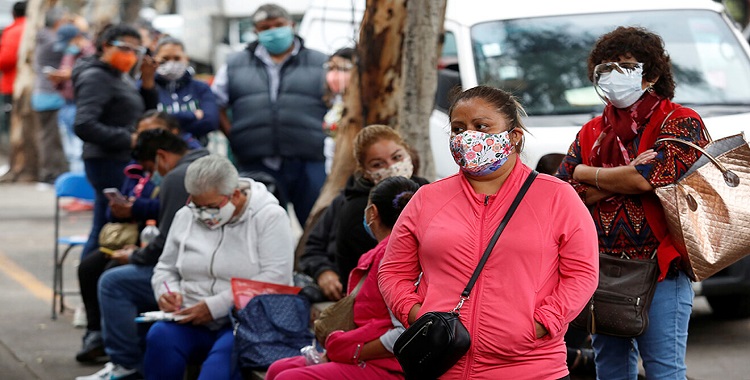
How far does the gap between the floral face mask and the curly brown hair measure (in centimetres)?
94

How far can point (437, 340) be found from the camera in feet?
12.6

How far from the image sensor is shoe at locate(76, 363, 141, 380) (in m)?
7.34

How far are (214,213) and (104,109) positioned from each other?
9.25 feet

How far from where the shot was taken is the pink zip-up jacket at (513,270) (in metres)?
3.94

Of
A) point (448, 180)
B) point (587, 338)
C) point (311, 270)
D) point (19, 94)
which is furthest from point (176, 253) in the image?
point (19, 94)

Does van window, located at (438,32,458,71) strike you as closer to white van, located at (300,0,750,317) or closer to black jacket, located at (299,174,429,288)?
white van, located at (300,0,750,317)

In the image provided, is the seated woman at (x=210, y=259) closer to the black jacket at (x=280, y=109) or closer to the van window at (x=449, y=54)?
the black jacket at (x=280, y=109)

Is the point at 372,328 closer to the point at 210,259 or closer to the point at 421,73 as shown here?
the point at 210,259

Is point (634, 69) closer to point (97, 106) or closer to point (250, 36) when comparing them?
point (97, 106)

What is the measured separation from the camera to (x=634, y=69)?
186 inches

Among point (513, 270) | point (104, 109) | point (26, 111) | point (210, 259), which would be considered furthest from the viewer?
point (26, 111)

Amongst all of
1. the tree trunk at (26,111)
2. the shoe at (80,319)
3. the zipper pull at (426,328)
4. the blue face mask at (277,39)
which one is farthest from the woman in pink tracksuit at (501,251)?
the tree trunk at (26,111)

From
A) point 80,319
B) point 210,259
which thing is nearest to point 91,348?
point 80,319

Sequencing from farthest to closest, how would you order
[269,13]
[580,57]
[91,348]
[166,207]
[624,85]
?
[269,13] < [580,57] < [91,348] < [166,207] < [624,85]
